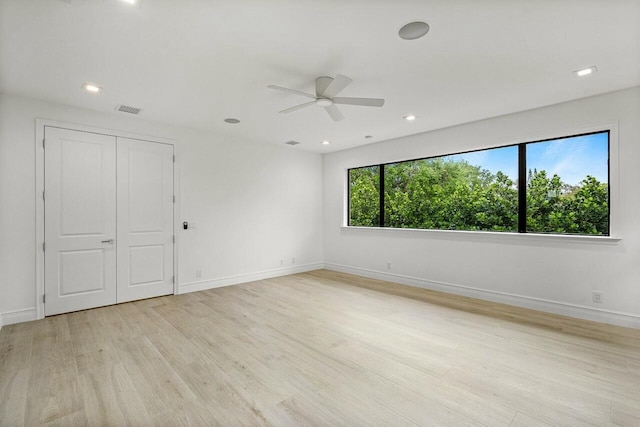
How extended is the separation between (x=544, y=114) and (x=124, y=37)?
4.70 metres

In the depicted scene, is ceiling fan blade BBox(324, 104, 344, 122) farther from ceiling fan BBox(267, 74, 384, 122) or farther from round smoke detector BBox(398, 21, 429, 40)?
round smoke detector BBox(398, 21, 429, 40)

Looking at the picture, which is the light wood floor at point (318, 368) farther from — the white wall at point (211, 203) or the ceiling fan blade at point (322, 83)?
the ceiling fan blade at point (322, 83)

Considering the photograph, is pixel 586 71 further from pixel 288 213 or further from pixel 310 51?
pixel 288 213

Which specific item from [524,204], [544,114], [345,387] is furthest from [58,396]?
[544,114]

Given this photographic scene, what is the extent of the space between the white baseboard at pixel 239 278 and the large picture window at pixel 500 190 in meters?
1.63

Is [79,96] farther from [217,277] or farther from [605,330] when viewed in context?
[605,330]

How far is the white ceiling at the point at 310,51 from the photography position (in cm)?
202

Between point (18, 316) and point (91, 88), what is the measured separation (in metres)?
2.78

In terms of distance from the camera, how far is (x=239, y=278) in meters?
5.36

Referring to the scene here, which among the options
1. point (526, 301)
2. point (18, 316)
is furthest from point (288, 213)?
point (526, 301)

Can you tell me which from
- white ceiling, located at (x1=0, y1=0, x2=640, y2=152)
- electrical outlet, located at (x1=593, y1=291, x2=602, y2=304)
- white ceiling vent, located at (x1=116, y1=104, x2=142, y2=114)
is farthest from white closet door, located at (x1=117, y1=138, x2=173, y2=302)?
electrical outlet, located at (x1=593, y1=291, x2=602, y2=304)

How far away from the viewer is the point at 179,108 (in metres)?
3.88

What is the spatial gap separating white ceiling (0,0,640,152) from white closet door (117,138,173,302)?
0.73m

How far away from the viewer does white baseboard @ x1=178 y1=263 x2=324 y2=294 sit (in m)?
4.79
